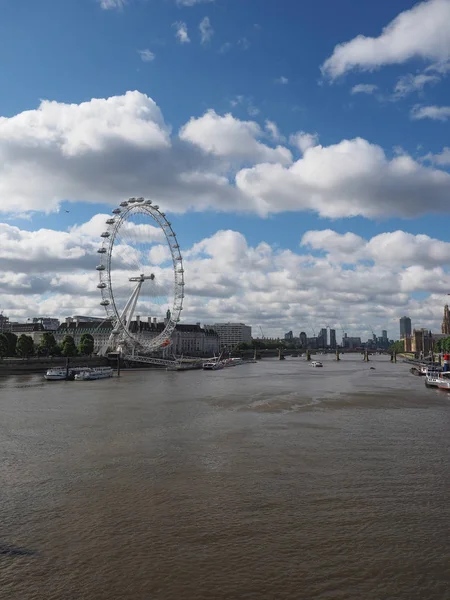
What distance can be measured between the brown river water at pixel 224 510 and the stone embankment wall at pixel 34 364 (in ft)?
154

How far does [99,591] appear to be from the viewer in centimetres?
982

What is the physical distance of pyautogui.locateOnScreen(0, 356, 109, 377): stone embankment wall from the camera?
73125mm

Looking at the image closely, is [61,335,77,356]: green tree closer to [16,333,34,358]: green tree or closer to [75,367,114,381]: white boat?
[16,333,34,358]: green tree

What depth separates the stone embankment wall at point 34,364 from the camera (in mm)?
73125

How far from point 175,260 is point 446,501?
7194 centimetres

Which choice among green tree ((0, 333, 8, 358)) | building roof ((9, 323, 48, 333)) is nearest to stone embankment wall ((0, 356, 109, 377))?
green tree ((0, 333, 8, 358))

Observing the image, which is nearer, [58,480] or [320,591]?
[320,591]

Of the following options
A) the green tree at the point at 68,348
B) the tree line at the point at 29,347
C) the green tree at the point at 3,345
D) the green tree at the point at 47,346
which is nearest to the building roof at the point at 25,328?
the tree line at the point at 29,347

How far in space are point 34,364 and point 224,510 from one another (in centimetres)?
7098

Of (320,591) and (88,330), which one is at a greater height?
(88,330)

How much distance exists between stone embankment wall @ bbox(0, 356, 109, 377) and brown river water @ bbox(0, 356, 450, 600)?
47.1 meters

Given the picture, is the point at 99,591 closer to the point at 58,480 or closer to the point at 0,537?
the point at 0,537

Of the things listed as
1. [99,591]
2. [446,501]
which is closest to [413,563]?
[446,501]

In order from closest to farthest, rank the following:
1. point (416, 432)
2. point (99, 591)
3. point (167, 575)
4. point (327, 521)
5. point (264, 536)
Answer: point (99, 591) < point (167, 575) < point (264, 536) < point (327, 521) < point (416, 432)
